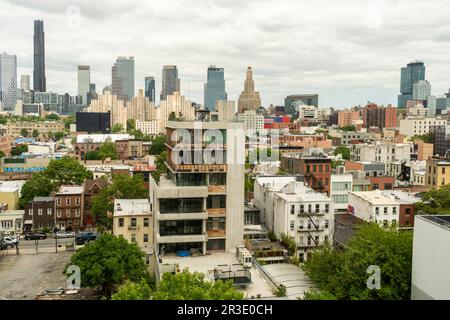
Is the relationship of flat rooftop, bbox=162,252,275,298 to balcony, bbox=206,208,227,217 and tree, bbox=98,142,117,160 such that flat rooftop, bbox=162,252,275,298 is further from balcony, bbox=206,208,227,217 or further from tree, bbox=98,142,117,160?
tree, bbox=98,142,117,160

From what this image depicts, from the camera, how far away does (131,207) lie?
2420 cm

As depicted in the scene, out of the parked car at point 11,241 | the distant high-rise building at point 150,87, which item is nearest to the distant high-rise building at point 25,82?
the distant high-rise building at point 150,87

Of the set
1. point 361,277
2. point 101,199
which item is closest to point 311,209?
point 361,277

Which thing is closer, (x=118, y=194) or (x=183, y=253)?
(x=183, y=253)

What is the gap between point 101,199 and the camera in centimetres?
2964

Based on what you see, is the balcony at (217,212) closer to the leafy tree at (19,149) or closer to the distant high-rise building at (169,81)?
the leafy tree at (19,149)

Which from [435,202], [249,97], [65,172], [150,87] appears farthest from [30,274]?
[150,87]

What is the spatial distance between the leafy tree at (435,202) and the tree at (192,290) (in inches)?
719

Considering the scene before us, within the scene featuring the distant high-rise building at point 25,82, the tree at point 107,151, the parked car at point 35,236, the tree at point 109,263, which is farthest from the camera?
the distant high-rise building at point 25,82

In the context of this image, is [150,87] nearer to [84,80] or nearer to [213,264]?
[84,80]

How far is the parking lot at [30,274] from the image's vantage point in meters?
20.8

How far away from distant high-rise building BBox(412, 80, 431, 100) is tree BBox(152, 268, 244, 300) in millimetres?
154173

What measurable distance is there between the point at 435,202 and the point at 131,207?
56.6 ft

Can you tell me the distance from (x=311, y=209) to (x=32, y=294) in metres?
13.7
